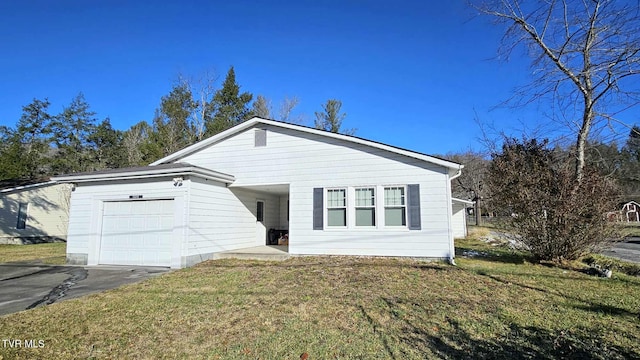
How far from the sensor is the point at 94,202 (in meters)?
10.8

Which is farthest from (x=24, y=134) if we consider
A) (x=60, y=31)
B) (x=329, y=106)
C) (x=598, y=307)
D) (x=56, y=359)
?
(x=598, y=307)

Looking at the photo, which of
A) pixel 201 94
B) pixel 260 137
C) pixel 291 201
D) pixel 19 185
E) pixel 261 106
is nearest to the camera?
pixel 291 201

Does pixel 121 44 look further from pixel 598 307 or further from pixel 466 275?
pixel 598 307

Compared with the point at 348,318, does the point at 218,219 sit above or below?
above

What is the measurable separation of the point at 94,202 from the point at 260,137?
19.4ft

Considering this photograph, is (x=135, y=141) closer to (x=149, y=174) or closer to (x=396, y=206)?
(x=149, y=174)

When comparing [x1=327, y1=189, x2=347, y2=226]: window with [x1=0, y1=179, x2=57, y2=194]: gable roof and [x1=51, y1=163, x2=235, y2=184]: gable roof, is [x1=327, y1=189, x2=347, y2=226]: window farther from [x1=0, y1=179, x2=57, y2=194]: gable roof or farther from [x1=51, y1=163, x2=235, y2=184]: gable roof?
[x1=0, y1=179, x2=57, y2=194]: gable roof

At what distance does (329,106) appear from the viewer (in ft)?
107

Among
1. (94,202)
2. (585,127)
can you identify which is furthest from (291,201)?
(585,127)

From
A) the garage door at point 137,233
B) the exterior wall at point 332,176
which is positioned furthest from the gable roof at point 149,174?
the exterior wall at point 332,176

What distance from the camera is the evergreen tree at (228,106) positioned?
1102 inches

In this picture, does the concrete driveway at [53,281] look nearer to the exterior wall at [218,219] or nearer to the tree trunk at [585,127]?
the exterior wall at [218,219]

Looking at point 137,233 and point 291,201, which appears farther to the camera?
point 291,201

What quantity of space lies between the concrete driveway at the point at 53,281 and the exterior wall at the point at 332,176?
4430 mm
